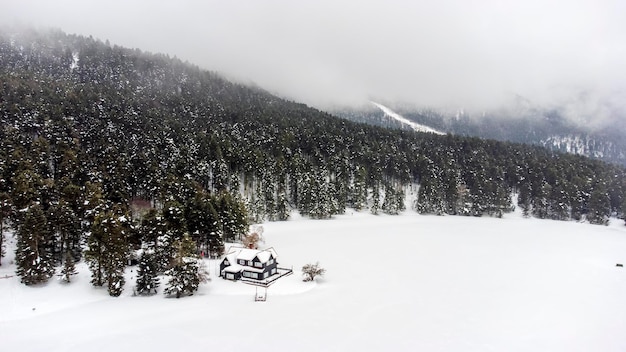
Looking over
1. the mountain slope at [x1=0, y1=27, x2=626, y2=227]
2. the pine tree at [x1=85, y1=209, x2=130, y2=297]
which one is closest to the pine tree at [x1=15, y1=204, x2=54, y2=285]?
the pine tree at [x1=85, y1=209, x2=130, y2=297]

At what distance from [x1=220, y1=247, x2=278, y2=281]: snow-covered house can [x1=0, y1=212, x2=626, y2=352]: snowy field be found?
1.91m

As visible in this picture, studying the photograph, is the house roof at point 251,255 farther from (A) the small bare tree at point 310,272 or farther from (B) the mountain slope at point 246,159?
(B) the mountain slope at point 246,159

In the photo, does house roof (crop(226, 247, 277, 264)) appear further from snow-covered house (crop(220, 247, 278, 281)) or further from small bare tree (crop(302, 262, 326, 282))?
small bare tree (crop(302, 262, 326, 282))

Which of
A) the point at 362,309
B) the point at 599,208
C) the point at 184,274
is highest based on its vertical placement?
the point at 599,208

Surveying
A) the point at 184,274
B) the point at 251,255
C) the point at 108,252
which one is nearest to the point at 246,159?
the point at 251,255

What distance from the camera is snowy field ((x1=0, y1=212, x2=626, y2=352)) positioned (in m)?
31.8

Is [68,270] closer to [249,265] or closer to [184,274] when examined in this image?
[184,274]

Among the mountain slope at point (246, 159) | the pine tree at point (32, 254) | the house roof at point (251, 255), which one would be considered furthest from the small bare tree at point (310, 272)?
the pine tree at point (32, 254)

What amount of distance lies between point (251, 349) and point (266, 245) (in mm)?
35432

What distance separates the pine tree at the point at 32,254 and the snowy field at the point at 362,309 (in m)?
1.19

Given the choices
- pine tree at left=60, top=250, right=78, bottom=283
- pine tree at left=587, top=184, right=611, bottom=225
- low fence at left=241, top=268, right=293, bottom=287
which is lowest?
low fence at left=241, top=268, right=293, bottom=287

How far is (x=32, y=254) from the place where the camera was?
4069 centimetres

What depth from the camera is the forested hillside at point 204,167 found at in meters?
51.5

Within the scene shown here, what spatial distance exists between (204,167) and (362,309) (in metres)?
62.1
